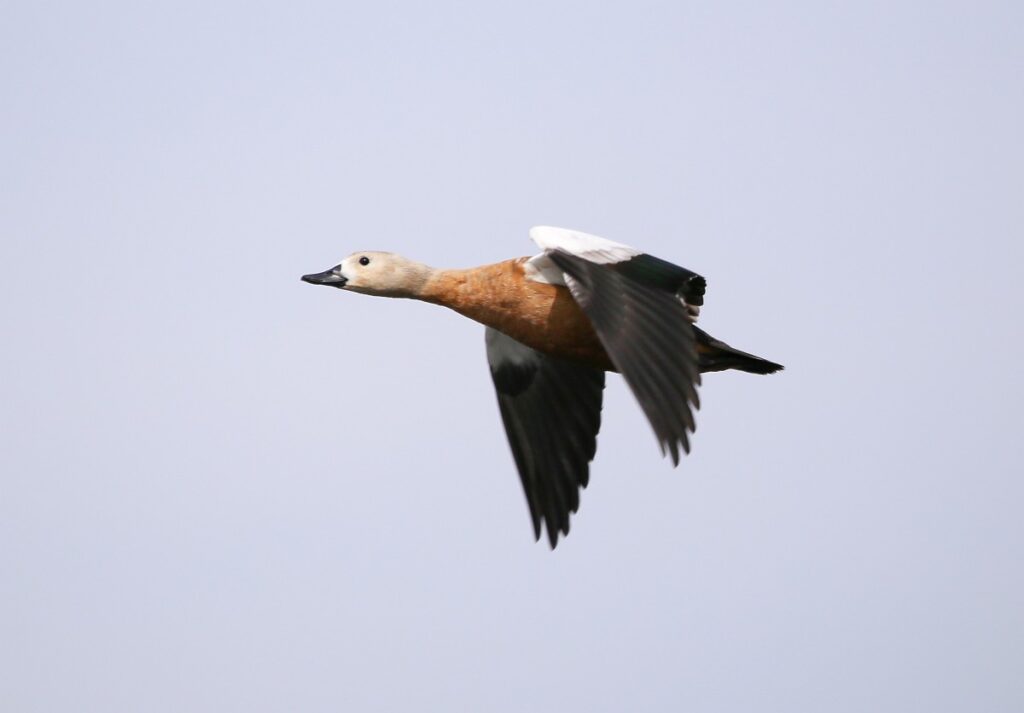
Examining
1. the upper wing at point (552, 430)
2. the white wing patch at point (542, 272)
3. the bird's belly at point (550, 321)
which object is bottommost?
the upper wing at point (552, 430)

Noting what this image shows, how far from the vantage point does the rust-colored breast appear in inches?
510

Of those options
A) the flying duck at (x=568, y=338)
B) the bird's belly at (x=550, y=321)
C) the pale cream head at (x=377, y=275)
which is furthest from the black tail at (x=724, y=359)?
the pale cream head at (x=377, y=275)

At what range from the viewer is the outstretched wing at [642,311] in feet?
37.0

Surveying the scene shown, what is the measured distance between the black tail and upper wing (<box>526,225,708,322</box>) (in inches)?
8.1

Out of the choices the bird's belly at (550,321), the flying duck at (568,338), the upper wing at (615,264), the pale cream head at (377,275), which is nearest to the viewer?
the flying duck at (568,338)

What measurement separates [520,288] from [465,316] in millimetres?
662

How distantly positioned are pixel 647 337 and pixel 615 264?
91 cm

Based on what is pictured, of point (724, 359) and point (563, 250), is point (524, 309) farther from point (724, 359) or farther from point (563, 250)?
point (724, 359)

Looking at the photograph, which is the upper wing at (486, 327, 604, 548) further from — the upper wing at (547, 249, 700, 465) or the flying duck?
the upper wing at (547, 249, 700, 465)

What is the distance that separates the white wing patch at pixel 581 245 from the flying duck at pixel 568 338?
0.01 meters

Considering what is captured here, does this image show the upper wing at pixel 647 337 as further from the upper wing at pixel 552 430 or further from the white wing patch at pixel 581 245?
the upper wing at pixel 552 430

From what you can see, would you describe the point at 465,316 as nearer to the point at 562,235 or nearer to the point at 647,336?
the point at 562,235

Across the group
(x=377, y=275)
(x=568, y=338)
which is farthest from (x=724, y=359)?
(x=377, y=275)

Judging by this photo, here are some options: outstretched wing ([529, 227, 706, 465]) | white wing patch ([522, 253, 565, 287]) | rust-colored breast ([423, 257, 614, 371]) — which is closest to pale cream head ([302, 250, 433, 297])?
rust-colored breast ([423, 257, 614, 371])
